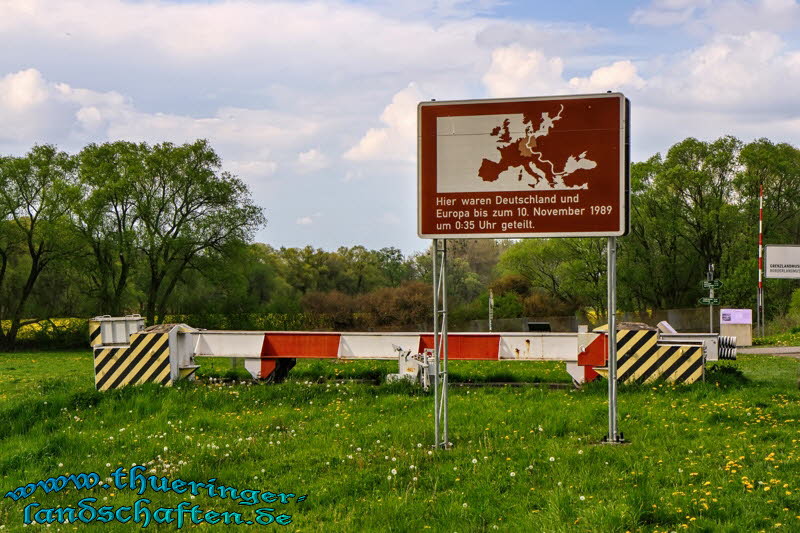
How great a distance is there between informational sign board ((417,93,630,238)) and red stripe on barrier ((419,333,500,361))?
19.8 ft

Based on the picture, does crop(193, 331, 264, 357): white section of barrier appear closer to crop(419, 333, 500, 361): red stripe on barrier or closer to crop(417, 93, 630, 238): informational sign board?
crop(419, 333, 500, 361): red stripe on barrier

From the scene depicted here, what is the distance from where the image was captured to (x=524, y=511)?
6641 millimetres

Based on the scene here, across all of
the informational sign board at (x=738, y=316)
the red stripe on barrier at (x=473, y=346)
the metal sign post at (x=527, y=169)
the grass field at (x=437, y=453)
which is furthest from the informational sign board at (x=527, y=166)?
the informational sign board at (x=738, y=316)

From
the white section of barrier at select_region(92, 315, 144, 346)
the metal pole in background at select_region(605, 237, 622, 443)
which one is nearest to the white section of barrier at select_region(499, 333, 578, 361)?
the metal pole in background at select_region(605, 237, 622, 443)

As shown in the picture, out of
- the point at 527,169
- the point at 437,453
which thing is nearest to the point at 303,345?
the point at 437,453

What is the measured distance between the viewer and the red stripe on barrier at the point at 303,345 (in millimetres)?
15242

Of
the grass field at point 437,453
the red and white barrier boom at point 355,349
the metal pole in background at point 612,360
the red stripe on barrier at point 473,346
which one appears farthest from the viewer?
the red stripe on barrier at point 473,346

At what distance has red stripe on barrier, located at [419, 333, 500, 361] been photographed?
14961mm

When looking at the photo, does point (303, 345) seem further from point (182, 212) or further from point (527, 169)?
point (182, 212)

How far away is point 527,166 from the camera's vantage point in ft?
29.9

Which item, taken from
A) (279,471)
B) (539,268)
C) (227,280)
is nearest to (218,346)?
(279,471)

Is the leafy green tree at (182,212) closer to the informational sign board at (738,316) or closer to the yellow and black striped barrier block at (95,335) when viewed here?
the informational sign board at (738,316)

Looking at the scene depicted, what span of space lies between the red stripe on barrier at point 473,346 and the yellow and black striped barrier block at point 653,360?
256cm

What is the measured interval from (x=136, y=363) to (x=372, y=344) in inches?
164
